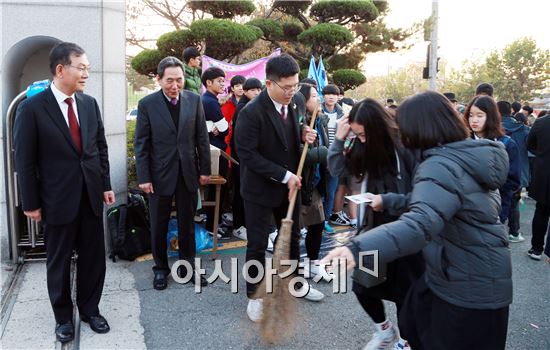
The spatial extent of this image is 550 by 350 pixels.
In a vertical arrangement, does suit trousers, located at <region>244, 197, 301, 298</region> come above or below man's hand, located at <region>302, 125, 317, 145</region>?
below

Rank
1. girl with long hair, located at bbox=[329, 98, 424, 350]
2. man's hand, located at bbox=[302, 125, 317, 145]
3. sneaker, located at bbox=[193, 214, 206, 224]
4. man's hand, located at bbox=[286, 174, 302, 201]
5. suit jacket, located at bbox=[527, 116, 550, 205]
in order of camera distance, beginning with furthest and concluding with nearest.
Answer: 1. sneaker, located at bbox=[193, 214, 206, 224]
2. suit jacket, located at bbox=[527, 116, 550, 205]
3. man's hand, located at bbox=[302, 125, 317, 145]
4. man's hand, located at bbox=[286, 174, 302, 201]
5. girl with long hair, located at bbox=[329, 98, 424, 350]

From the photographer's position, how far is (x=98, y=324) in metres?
3.39

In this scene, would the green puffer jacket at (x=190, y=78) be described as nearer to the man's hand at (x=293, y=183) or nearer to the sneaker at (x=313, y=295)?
the man's hand at (x=293, y=183)

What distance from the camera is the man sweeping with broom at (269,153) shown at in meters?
3.52

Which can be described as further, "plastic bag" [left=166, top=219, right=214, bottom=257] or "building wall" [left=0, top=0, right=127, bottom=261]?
"plastic bag" [left=166, top=219, right=214, bottom=257]

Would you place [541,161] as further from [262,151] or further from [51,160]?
[51,160]

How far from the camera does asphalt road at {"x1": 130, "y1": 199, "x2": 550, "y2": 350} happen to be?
132 inches

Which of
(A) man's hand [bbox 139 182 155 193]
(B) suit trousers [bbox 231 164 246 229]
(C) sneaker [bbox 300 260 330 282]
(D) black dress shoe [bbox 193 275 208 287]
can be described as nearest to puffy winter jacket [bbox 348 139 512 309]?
(C) sneaker [bbox 300 260 330 282]

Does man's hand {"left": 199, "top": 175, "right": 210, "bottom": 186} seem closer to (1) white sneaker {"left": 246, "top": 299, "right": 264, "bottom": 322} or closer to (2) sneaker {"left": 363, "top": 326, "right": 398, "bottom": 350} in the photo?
(1) white sneaker {"left": 246, "top": 299, "right": 264, "bottom": 322}

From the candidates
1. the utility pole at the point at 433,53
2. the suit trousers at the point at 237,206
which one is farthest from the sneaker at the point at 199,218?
the utility pole at the point at 433,53

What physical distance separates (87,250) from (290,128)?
72.6 inches

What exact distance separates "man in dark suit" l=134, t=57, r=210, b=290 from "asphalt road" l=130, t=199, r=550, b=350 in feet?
0.92

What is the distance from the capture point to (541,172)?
17.5ft

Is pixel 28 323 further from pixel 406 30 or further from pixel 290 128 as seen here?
pixel 406 30
